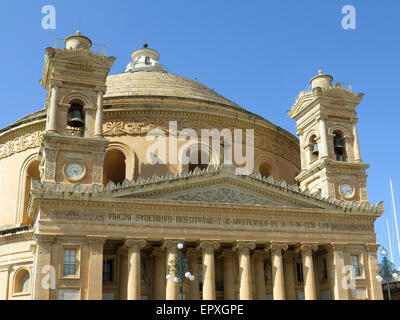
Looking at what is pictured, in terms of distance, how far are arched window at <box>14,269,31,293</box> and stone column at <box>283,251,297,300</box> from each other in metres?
15.3

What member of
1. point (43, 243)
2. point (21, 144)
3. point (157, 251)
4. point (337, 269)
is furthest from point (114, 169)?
point (337, 269)

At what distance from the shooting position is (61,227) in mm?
27375

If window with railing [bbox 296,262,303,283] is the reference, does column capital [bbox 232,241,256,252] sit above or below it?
above

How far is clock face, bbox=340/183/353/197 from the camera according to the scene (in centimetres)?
3469

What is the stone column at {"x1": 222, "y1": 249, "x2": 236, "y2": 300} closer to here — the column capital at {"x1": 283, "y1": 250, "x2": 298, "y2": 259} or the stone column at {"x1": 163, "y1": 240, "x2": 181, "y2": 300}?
the column capital at {"x1": 283, "y1": 250, "x2": 298, "y2": 259}

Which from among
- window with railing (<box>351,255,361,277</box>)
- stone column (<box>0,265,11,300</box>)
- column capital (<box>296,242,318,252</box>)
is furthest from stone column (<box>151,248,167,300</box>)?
window with railing (<box>351,255,361,277</box>)

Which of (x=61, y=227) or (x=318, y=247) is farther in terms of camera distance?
(x=318, y=247)

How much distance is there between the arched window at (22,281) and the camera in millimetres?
33625

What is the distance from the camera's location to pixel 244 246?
98.8 ft

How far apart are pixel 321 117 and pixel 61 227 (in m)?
18.0

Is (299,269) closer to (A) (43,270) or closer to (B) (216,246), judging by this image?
(B) (216,246)
